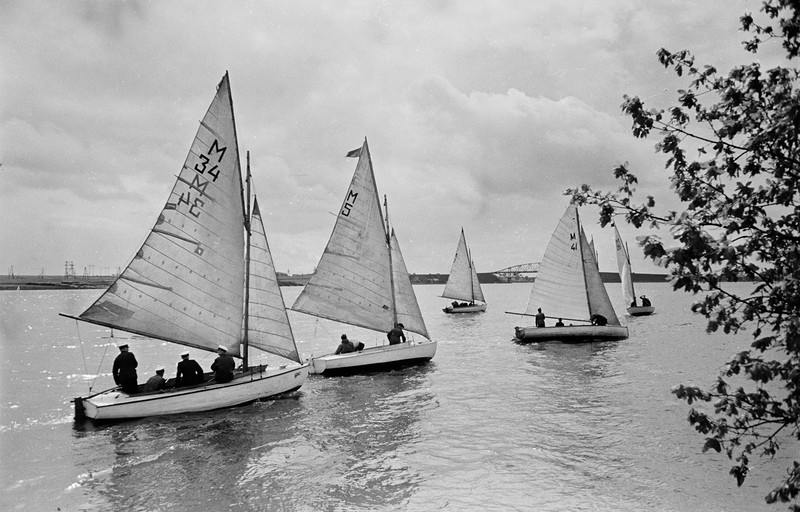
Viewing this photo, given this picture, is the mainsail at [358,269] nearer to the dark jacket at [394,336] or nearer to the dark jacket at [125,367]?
the dark jacket at [394,336]

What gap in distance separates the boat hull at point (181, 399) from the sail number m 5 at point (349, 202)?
11385 millimetres

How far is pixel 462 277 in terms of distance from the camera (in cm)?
8562

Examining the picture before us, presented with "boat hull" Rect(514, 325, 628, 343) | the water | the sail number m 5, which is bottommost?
the water

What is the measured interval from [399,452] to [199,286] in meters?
10.6

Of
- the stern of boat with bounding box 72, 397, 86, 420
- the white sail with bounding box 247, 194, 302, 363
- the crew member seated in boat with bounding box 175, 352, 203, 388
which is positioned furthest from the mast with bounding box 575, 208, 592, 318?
the stern of boat with bounding box 72, 397, 86, 420

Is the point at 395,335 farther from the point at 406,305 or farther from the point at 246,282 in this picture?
the point at 246,282

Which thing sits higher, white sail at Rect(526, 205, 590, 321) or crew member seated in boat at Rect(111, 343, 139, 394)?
white sail at Rect(526, 205, 590, 321)

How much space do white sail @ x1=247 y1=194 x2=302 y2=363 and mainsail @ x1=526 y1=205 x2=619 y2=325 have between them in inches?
1015

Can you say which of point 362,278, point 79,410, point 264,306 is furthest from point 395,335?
point 79,410

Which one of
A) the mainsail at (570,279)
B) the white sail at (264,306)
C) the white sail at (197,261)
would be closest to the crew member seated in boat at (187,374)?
the white sail at (197,261)

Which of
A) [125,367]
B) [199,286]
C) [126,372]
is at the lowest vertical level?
[126,372]

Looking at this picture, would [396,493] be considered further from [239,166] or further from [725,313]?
[239,166]

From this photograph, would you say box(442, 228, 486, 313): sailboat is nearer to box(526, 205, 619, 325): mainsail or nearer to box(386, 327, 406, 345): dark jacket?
box(526, 205, 619, 325): mainsail

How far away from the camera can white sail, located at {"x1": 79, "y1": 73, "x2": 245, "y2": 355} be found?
19703 millimetres
